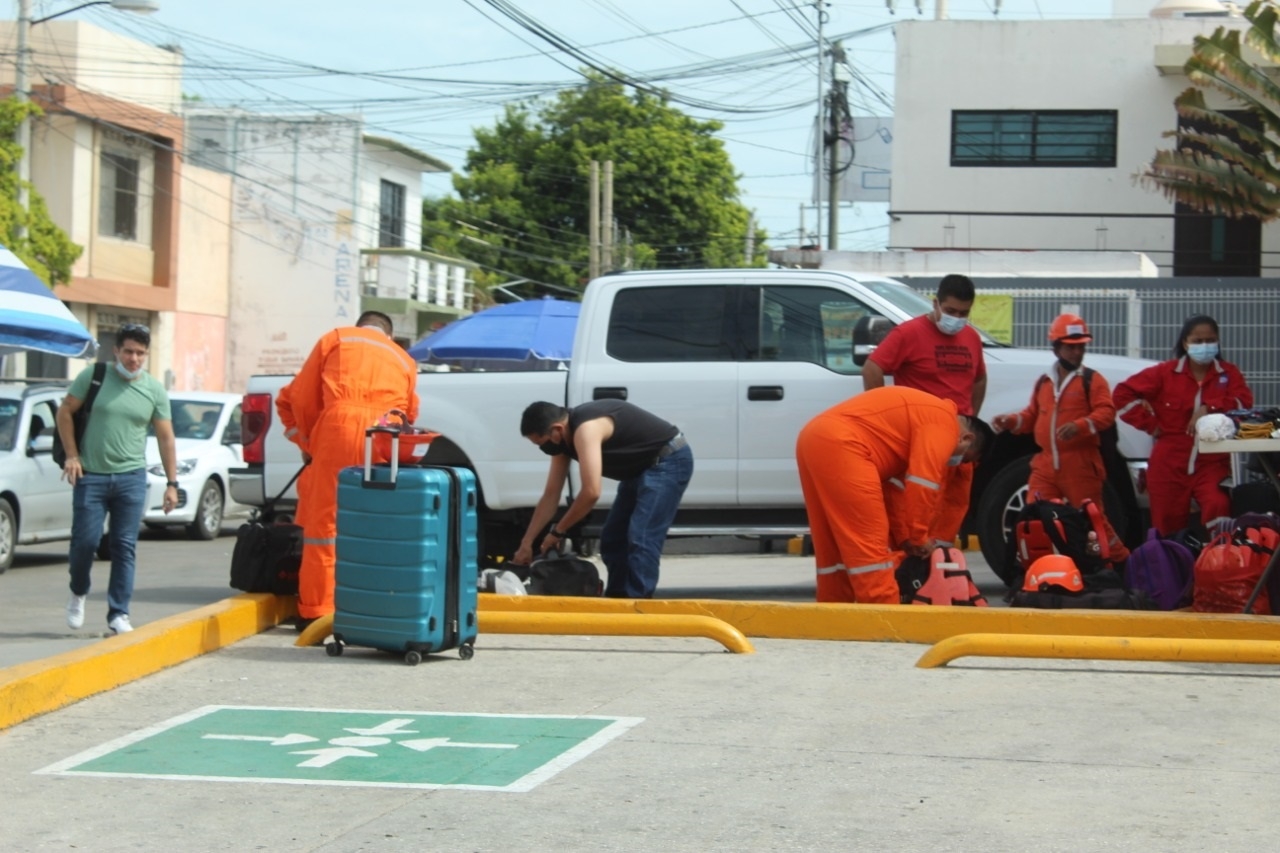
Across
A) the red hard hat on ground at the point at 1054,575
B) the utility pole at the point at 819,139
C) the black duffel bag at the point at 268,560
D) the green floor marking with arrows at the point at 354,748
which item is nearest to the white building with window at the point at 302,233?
the utility pole at the point at 819,139

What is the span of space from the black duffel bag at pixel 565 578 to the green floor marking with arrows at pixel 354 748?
2.70 metres

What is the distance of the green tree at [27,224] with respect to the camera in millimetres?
25719

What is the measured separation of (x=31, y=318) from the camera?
12.8 meters

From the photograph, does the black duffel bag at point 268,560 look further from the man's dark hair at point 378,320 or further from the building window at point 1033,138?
the building window at point 1033,138

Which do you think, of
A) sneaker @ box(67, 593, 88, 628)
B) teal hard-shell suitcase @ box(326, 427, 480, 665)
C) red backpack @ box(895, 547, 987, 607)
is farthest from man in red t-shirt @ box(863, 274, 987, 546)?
sneaker @ box(67, 593, 88, 628)

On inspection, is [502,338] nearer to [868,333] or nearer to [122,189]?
[868,333]

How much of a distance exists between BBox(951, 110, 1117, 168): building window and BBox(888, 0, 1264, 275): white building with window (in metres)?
0.02

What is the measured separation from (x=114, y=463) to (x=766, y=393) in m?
3.86

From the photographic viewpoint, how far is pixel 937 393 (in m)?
9.72

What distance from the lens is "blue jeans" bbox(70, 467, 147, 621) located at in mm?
9641

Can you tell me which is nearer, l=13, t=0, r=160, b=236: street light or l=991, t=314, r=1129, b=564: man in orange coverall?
l=991, t=314, r=1129, b=564: man in orange coverall

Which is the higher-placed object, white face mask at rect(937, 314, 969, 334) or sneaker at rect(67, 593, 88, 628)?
white face mask at rect(937, 314, 969, 334)

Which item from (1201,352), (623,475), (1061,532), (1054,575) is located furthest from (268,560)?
(1201,352)

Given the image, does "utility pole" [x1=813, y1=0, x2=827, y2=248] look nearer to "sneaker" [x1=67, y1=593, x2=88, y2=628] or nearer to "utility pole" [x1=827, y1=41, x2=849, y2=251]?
"utility pole" [x1=827, y1=41, x2=849, y2=251]
